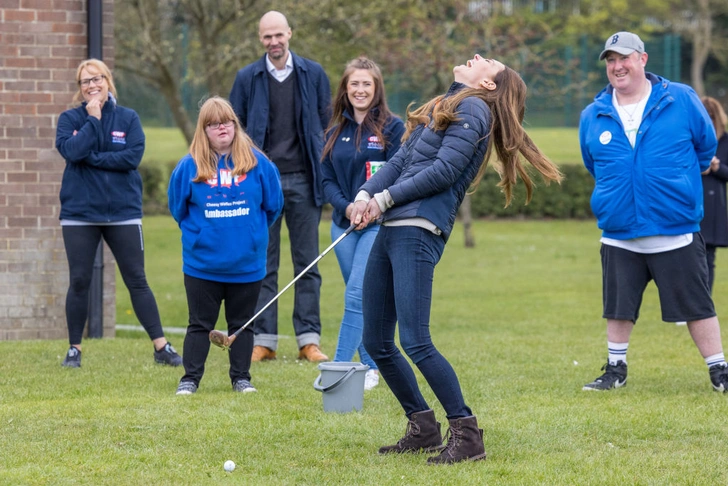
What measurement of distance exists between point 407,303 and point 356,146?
2.41 m

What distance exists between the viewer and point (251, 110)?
8039mm

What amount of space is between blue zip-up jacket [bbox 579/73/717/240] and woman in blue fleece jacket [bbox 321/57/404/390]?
138 centimetres

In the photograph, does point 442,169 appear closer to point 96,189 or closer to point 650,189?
point 650,189

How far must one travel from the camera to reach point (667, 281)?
6656 millimetres

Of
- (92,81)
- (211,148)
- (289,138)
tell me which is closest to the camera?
(211,148)

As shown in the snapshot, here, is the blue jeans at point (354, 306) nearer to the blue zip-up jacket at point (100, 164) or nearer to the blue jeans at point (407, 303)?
the blue jeans at point (407, 303)

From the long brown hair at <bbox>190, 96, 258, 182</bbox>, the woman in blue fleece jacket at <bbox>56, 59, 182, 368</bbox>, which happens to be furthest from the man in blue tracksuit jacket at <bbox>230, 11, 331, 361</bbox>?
the long brown hair at <bbox>190, 96, 258, 182</bbox>

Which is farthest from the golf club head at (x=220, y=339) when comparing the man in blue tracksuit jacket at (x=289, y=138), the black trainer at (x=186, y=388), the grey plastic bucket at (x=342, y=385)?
the man in blue tracksuit jacket at (x=289, y=138)

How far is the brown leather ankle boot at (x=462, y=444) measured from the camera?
186 inches

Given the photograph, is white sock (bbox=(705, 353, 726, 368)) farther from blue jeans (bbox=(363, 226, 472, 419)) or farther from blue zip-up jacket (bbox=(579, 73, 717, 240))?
blue jeans (bbox=(363, 226, 472, 419))

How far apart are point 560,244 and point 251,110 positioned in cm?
1405

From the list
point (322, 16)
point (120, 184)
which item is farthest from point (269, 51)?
point (322, 16)

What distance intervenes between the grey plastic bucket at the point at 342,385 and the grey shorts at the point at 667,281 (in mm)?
1925

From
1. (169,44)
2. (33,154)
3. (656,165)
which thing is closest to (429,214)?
(656,165)
